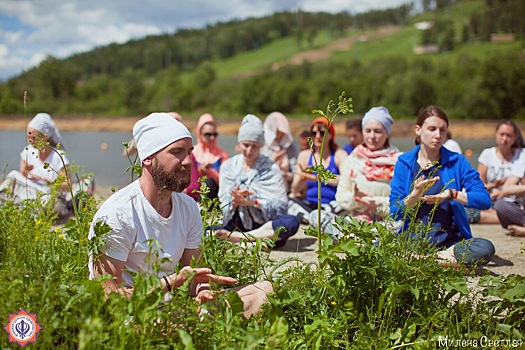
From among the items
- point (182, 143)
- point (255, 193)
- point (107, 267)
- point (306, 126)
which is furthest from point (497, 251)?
point (306, 126)

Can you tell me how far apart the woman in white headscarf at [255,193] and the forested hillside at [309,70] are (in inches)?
814

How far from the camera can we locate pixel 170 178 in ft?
10.1

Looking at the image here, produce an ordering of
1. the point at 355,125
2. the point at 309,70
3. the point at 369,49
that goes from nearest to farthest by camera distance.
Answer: the point at 355,125, the point at 309,70, the point at 369,49

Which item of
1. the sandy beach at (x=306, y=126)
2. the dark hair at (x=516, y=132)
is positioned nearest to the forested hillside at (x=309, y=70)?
the sandy beach at (x=306, y=126)

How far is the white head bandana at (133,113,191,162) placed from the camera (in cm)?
311

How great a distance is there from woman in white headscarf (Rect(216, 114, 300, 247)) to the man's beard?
3155mm

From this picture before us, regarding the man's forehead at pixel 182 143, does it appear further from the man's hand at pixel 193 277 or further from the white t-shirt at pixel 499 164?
the white t-shirt at pixel 499 164

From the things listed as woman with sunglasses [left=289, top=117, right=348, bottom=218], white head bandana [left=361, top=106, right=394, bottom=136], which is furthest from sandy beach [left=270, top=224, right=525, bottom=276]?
white head bandana [left=361, top=106, right=394, bottom=136]

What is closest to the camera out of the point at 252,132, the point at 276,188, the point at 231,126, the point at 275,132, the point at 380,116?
the point at 380,116

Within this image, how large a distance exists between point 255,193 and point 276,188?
0.26m

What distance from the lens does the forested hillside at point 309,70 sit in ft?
170

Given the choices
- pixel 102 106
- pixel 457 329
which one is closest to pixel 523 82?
pixel 457 329

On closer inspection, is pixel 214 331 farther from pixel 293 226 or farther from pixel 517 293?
pixel 293 226

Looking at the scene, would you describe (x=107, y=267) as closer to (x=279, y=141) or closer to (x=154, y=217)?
(x=154, y=217)
